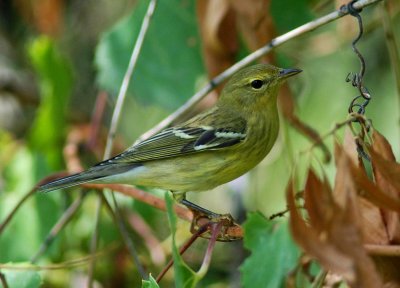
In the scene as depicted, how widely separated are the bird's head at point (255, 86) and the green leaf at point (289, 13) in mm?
271

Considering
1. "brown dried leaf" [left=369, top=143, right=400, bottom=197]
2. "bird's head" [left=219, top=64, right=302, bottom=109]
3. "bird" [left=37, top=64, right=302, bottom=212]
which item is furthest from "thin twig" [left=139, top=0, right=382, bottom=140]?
"brown dried leaf" [left=369, top=143, right=400, bottom=197]

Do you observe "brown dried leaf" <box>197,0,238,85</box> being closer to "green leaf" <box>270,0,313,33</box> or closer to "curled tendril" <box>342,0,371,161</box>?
"green leaf" <box>270,0,313,33</box>

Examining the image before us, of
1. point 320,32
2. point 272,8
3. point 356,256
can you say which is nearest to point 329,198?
point 356,256

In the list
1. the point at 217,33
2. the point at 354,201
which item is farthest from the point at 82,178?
the point at 354,201

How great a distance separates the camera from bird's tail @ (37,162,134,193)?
2.76 m

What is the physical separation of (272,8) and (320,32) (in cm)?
68

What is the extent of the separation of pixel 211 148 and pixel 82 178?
550 mm

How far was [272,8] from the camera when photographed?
3.41 m

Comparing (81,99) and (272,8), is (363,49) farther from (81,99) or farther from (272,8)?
(81,99)

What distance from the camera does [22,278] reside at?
2418mm

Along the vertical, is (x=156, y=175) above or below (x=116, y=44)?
below

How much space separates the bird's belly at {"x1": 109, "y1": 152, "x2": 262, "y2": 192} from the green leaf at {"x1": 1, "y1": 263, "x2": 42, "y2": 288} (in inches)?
24.6

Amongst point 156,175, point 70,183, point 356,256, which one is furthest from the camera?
point 156,175

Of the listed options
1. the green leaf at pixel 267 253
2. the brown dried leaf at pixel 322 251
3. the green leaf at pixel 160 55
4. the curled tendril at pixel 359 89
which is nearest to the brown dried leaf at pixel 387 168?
the curled tendril at pixel 359 89
